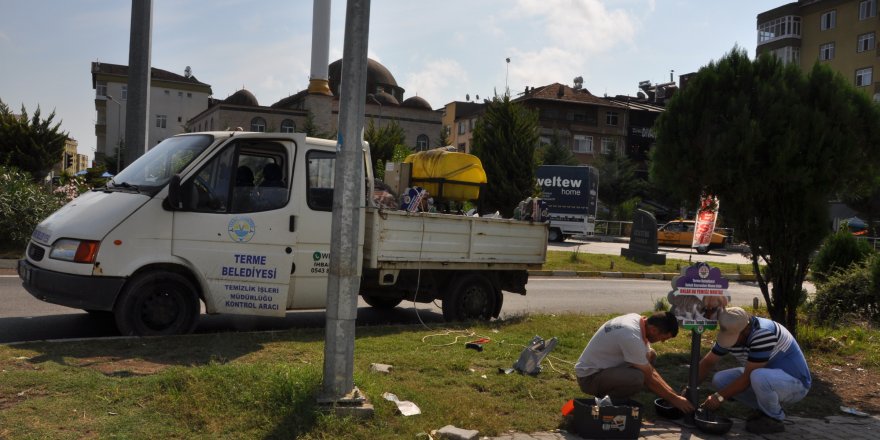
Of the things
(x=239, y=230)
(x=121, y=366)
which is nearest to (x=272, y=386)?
(x=121, y=366)

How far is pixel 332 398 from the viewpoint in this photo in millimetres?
5199

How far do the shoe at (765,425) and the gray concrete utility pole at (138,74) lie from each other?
1057cm

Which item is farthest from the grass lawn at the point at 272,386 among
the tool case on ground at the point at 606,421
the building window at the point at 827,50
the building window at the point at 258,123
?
the building window at the point at 258,123

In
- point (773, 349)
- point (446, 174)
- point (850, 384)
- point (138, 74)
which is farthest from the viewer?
point (138, 74)

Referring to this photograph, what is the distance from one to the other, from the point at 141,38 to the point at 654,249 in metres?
16.6

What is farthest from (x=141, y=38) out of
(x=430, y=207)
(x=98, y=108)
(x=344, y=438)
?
(x=98, y=108)

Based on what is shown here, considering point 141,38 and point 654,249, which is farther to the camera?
point 654,249

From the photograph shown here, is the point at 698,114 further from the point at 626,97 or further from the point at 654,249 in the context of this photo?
the point at 626,97

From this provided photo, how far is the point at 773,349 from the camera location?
597 cm

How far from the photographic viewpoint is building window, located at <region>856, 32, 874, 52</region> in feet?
179

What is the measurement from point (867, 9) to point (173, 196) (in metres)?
59.7

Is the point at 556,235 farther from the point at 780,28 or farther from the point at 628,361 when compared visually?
the point at 780,28

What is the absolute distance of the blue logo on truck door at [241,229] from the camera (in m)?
7.80

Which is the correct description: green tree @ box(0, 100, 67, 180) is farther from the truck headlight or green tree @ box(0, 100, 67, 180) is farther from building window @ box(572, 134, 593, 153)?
building window @ box(572, 134, 593, 153)
